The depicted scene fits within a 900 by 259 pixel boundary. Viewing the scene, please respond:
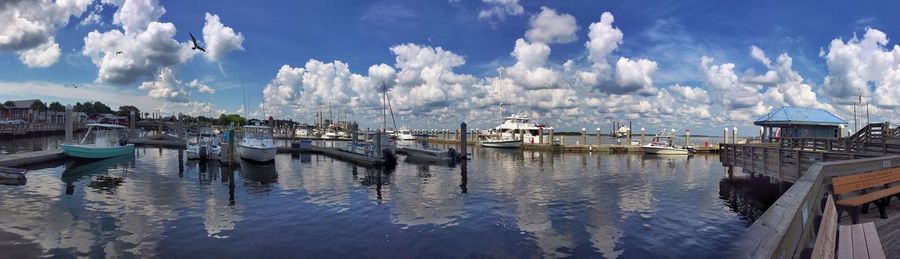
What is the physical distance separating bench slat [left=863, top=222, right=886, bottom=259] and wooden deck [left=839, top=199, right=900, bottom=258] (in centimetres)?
33

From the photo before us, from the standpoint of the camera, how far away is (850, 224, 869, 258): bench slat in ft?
20.6

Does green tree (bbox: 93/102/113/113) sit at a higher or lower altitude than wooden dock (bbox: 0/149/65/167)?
higher

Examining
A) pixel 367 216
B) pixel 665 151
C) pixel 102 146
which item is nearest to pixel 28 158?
pixel 102 146

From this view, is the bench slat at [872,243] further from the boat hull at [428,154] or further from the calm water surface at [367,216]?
the boat hull at [428,154]

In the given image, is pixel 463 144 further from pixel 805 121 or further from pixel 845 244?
pixel 845 244

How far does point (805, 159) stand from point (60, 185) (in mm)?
33956

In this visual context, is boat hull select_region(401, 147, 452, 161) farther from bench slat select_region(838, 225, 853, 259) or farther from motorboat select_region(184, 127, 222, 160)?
bench slat select_region(838, 225, 853, 259)

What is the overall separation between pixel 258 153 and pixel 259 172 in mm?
5291

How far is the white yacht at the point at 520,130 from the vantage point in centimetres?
7425

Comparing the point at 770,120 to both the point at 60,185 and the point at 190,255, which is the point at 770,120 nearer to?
the point at 190,255

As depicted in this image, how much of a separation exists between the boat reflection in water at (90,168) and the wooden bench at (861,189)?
90.3 ft

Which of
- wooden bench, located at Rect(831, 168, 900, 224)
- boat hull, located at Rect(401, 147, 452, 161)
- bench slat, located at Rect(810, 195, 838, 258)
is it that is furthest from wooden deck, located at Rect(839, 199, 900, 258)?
boat hull, located at Rect(401, 147, 452, 161)

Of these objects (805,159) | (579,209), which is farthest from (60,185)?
(805,159)

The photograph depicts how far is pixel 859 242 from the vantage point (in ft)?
22.4
